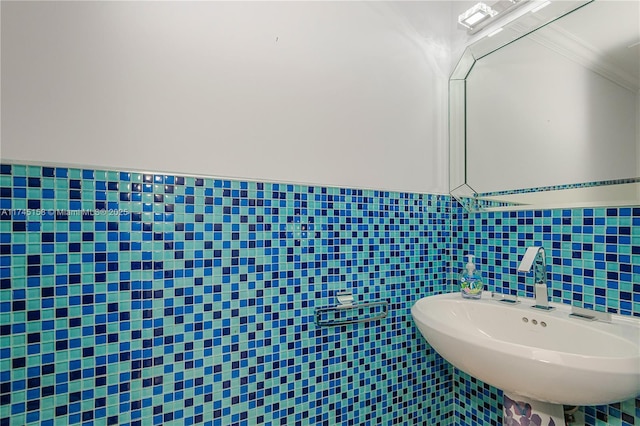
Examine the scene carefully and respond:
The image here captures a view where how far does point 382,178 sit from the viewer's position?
4.32 ft

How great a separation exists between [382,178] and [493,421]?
110cm

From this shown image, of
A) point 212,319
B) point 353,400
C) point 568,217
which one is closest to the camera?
point 212,319

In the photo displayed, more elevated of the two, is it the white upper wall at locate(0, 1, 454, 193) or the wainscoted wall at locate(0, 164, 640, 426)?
the white upper wall at locate(0, 1, 454, 193)

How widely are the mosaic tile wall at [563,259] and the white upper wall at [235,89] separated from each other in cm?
33

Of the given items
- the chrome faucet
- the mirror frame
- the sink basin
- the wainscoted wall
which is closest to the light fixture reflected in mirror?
the mirror frame

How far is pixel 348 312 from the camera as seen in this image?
1213 millimetres

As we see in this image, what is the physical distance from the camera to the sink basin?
0.73 m

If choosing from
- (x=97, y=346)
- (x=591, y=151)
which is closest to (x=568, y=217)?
(x=591, y=151)

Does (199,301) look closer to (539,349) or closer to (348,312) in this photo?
(348,312)

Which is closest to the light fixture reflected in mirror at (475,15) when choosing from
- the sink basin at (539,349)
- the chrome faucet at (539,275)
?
the chrome faucet at (539,275)

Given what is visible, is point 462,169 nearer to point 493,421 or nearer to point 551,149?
point 551,149

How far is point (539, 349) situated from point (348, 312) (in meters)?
0.61

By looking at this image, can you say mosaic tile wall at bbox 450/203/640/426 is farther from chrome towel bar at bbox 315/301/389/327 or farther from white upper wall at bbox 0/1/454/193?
chrome towel bar at bbox 315/301/389/327

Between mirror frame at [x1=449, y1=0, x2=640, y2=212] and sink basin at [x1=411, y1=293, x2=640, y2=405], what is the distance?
0.38 metres
